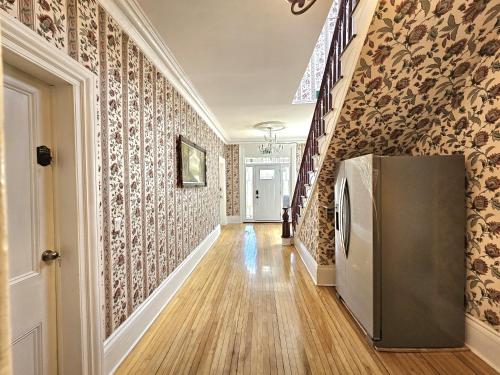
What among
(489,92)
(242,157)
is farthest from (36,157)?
(242,157)

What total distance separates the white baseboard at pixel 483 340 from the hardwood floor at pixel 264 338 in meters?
0.05

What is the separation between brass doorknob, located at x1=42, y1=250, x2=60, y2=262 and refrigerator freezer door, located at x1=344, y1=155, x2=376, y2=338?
2.04 m

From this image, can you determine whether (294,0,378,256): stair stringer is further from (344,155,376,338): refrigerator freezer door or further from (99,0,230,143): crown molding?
(99,0,230,143): crown molding

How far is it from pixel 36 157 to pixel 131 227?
32.1 inches

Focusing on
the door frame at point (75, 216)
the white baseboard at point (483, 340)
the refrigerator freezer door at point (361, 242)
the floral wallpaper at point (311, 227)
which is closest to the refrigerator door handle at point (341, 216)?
the refrigerator freezer door at point (361, 242)

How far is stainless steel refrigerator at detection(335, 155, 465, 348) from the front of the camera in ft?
6.17

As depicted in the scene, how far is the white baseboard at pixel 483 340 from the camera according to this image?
1.69 meters

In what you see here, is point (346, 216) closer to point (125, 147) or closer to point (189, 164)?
point (125, 147)

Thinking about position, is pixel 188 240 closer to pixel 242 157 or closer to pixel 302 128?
pixel 302 128

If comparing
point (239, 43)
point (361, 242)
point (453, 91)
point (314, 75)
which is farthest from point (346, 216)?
point (314, 75)

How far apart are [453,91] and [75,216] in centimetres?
273

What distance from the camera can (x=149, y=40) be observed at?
7.35 feet

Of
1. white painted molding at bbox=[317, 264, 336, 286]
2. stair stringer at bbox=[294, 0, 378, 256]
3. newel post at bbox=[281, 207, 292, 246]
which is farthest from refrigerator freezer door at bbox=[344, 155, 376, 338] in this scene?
newel post at bbox=[281, 207, 292, 246]

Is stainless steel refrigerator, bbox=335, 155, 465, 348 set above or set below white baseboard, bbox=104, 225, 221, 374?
above
